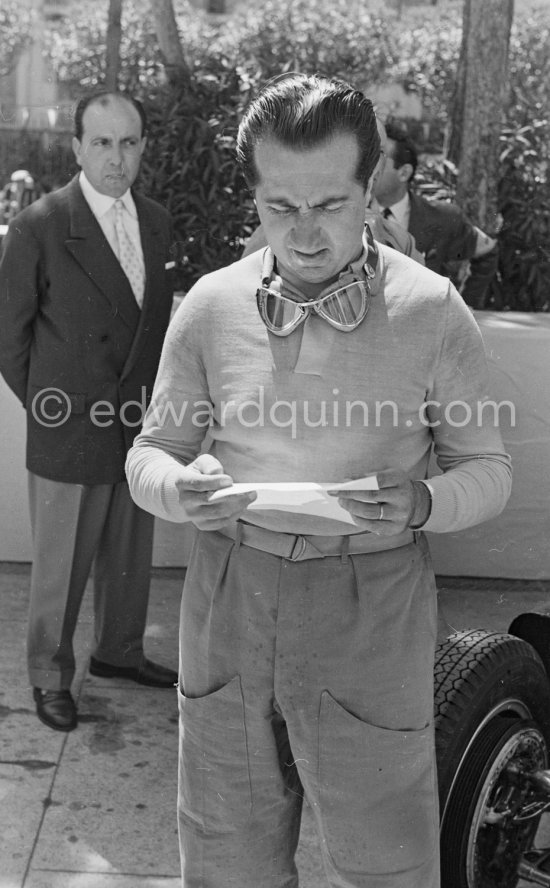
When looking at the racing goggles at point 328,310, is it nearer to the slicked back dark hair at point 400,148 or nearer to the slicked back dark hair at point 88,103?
the slicked back dark hair at point 88,103

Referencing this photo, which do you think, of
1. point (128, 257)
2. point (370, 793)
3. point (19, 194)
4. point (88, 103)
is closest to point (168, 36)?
point (19, 194)

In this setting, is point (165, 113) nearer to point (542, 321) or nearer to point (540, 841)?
point (542, 321)

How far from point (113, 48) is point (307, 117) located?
188 inches

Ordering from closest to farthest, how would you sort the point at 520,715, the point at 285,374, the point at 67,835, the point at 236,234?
the point at 285,374 < the point at 520,715 < the point at 67,835 < the point at 236,234

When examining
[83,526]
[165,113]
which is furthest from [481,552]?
[165,113]

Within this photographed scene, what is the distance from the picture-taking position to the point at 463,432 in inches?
77.7

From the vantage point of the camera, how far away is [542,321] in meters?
5.02

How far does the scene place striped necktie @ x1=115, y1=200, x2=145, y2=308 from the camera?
12.0ft

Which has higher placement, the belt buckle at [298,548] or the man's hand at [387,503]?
the man's hand at [387,503]

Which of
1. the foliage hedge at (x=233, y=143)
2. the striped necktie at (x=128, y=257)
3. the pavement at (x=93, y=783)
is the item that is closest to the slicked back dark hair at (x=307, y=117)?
the pavement at (x=93, y=783)

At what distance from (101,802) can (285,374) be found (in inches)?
71.0

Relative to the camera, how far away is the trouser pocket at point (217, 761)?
200cm

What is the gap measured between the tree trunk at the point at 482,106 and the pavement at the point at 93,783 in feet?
8.46

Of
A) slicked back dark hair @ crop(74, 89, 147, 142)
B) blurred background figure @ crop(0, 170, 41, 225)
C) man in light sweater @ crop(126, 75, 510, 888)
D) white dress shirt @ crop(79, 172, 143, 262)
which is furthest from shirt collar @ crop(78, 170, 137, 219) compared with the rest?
blurred background figure @ crop(0, 170, 41, 225)
